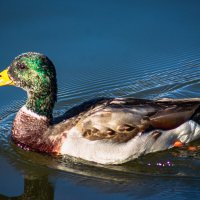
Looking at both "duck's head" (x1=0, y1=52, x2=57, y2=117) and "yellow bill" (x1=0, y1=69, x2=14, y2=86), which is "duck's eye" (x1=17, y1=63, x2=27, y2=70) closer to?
"duck's head" (x1=0, y1=52, x2=57, y2=117)

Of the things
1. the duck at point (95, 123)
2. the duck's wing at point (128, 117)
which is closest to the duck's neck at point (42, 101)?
the duck at point (95, 123)

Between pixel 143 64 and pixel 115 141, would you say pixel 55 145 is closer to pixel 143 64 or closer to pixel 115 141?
pixel 115 141

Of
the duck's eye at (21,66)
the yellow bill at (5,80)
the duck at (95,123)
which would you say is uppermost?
the duck's eye at (21,66)

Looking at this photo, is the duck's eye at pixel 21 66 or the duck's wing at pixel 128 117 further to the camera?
the duck's eye at pixel 21 66

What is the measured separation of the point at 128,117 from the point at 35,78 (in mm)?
1299

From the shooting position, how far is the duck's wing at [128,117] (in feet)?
26.4

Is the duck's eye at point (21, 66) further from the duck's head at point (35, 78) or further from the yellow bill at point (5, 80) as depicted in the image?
the yellow bill at point (5, 80)

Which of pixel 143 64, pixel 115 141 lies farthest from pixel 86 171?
pixel 143 64

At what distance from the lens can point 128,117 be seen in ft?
26.7

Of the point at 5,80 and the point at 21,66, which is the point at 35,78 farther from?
the point at 5,80

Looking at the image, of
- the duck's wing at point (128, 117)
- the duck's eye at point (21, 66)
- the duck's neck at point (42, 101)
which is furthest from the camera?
the duck's neck at point (42, 101)

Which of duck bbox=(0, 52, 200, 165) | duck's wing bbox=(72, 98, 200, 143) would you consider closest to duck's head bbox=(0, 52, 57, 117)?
duck bbox=(0, 52, 200, 165)

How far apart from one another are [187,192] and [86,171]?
1326mm

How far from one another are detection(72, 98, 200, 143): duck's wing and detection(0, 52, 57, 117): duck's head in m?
0.47
